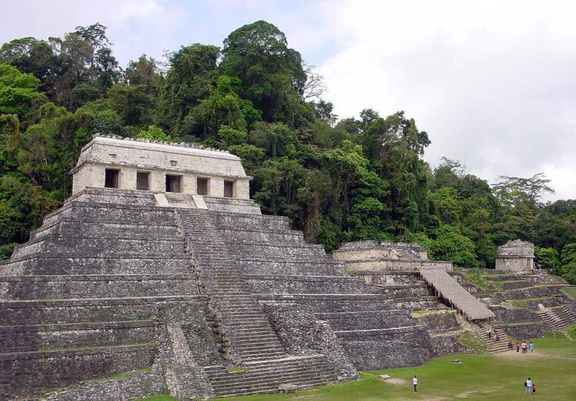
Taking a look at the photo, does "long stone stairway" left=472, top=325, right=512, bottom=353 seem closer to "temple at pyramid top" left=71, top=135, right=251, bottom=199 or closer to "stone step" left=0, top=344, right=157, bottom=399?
"temple at pyramid top" left=71, top=135, right=251, bottom=199

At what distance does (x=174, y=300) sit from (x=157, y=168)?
8.85m

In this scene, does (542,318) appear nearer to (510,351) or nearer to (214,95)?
(510,351)

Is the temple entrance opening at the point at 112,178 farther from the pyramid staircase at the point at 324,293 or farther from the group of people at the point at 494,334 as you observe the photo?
the group of people at the point at 494,334

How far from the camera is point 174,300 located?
18.9 m

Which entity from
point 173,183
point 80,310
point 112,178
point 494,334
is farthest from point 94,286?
point 494,334

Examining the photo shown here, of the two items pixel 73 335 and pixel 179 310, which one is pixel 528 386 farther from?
pixel 73 335

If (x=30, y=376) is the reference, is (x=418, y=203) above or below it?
above

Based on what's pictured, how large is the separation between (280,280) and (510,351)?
38.7 ft

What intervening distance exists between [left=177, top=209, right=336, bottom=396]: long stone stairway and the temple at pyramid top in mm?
4775

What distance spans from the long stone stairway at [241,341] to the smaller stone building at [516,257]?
3020cm

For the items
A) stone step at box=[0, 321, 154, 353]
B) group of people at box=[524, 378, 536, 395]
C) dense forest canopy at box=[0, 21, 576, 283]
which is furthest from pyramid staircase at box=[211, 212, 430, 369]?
dense forest canopy at box=[0, 21, 576, 283]

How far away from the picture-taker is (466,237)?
4650 centimetres

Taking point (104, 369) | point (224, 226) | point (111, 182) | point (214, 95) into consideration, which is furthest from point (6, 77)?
point (104, 369)

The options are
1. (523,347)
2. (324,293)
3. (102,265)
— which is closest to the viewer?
(102,265)
